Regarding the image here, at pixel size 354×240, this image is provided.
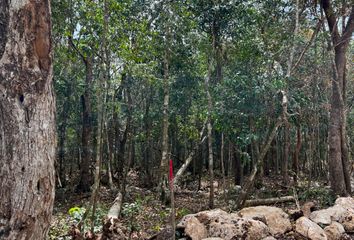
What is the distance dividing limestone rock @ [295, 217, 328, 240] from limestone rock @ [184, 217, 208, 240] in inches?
72.2

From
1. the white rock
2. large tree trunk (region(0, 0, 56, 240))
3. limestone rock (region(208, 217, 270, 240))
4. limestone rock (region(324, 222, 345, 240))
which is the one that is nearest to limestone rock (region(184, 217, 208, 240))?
limestone rock (region(208, 217, 270, 240))

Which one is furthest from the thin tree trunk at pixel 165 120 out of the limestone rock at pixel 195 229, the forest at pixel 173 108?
the limestone rock at pixel 195 229

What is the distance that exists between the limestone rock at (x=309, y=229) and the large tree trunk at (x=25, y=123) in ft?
15.6

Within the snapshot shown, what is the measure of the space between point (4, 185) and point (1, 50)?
1269 mm

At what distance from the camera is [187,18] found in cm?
1002

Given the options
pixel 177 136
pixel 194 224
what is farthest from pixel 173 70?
pixel 194 224

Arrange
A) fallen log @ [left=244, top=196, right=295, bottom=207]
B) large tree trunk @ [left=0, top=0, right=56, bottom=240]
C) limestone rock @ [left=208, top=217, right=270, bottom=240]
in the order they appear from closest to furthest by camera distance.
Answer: large tree trunk @ [left=0, top=0, right=56, bottom=240] < limestone rock @ [left=208, top=217, right=270, bottom=240] < fallen log @ [left=244, top=196, right=295, bottom=207]

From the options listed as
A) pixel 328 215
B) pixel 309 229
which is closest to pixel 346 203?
pixel 328 215

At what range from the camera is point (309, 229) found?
639cm

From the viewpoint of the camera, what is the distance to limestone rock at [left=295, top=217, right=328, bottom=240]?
20.5 feet

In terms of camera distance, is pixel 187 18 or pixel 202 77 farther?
pixel 202 77

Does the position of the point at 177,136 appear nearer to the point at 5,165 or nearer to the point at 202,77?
the point at 202,77

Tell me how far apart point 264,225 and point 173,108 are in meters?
7.12

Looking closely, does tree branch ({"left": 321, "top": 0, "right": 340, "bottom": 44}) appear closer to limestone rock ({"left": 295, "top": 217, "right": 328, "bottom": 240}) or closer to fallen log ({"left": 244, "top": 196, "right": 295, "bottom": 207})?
fallen log ({"left": 244, "top": 196, "right": 295, "bottom": 207})
